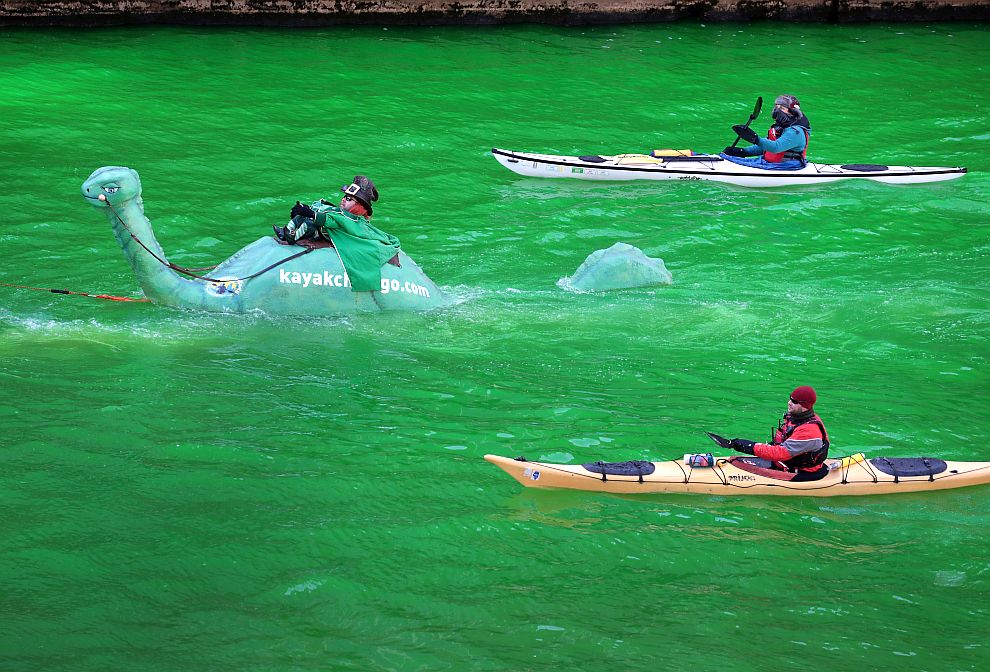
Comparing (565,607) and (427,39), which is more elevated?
(427,39)

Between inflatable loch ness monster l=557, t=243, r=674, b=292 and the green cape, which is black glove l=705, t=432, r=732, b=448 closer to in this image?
the green cape

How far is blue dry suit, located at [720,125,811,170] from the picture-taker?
18203 millimetres

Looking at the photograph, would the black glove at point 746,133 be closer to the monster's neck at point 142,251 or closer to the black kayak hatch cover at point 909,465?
the black kayak hatch cover at point 909,465

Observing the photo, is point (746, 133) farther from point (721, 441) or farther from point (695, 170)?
point (721, 441)

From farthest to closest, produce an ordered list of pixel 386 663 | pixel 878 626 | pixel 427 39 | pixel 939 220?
pixel 427 39
pixel 939 220
pixel 878 626
pixel 386 663

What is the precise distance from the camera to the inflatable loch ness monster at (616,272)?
1364 cm

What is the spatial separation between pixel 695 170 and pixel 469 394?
8.47 metres

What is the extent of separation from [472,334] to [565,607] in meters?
4.80

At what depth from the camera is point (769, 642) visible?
24.7 feet

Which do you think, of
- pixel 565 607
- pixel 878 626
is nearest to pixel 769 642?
pixel 878 626

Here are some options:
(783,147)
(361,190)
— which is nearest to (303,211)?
(361,190)

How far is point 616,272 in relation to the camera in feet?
44.7

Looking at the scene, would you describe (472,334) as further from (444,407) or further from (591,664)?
(591,664)

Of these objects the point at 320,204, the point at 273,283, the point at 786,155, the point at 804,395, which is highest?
the point at 320,204
